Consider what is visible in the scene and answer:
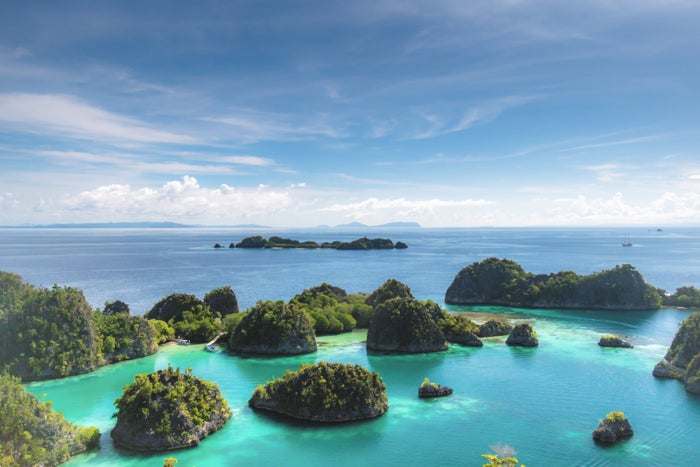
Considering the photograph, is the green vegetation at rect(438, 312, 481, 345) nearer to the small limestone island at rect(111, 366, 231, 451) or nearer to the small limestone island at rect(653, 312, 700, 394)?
the small limestone island at rect(653, 312, 700, 394)

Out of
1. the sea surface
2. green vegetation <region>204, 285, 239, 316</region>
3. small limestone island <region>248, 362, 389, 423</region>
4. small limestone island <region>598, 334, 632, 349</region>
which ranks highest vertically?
green vegetation <region>204, 285, 239, 316</region>

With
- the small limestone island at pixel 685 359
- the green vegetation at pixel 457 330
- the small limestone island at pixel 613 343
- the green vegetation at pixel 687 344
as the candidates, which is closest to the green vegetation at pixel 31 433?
the green vegetation at pixel 457 330

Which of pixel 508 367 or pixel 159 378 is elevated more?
pixel 159 378

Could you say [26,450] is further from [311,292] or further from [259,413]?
[311,292]

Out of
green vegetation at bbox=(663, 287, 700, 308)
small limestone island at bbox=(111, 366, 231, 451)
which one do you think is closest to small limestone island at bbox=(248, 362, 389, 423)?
small limestone island at bbox=(111, 366, 231, 451)

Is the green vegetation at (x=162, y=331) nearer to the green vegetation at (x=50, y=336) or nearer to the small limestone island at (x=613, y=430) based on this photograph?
the green vegetation at (x=50, y=336)

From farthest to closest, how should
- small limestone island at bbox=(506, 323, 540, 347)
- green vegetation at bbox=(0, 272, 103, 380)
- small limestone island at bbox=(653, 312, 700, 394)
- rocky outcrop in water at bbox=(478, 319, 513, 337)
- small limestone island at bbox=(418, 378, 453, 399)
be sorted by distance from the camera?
rocky outcrop in water at bbox=(478, 319, 513, 337), small limestone island at bbox=(506, 323, 540, 347), green vegetation at bbox=(0, 272, 103, 380), small limestone island at bbox=(653, 312, 700, 394), small limestone island at bbox=(418, 378, 453, 399)

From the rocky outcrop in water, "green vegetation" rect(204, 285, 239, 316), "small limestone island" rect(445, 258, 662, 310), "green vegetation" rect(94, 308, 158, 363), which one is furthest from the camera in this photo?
"small limestone island" rect(445, 258, 662, 310)

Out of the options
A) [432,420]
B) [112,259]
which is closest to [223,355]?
[432,420]
